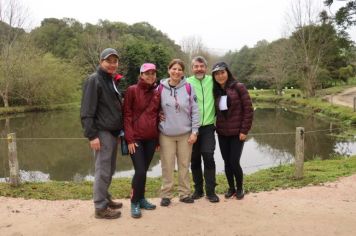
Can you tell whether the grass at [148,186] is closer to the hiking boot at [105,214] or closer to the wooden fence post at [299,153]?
the wooden fence post at [299,153]

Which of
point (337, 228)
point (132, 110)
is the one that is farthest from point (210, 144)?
point (337, 228)

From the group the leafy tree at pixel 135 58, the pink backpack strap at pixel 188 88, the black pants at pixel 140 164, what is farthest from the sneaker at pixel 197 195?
the leafy tree at pixel 135 58

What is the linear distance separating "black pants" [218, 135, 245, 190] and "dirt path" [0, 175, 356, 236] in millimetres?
321

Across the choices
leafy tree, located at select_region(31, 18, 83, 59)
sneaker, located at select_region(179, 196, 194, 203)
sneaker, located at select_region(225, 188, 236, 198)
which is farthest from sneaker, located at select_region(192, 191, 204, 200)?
leafy tree, located at select_region(31, 18, 83, 59)

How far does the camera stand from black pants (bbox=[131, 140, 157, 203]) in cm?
417

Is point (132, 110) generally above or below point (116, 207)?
above

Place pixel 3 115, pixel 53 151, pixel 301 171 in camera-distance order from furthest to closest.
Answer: pixel 3 115
pixel 53 151
pixel 301 171

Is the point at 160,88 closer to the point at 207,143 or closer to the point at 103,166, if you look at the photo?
the point at 207,143

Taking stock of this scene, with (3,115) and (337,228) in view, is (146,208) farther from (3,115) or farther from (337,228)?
(3,115)

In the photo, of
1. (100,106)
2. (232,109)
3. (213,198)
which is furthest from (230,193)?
(100,106)

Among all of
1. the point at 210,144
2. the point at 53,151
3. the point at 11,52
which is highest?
the point at 11,52

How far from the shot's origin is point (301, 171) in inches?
237

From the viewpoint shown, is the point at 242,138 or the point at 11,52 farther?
the point at 11,52

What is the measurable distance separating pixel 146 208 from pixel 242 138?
4.74 feet
